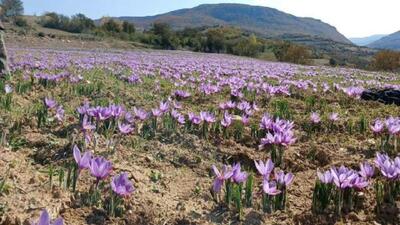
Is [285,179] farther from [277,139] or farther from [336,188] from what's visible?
[277,139]

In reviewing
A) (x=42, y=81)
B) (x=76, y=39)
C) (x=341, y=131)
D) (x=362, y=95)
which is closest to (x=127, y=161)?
(x=341, y=131)

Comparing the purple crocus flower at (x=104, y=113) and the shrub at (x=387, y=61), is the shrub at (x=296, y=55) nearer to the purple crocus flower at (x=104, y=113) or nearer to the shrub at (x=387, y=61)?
the shrub at (x=387, y=61)

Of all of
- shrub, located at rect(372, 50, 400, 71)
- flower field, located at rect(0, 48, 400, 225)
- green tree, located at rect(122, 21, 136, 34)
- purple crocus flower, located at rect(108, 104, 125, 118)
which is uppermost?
green tree, located at rect(122, 21, 136, 34)

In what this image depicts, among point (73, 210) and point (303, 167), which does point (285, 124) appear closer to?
point (303, 167)

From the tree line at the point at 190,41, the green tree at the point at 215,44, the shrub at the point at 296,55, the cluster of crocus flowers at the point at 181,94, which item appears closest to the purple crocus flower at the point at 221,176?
the cluster of crocus flowers at the point at 181,94

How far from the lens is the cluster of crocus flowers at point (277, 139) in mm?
3498

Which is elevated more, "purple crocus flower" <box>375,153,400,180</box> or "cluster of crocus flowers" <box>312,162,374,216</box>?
"purple crocus flower" <box>375,153,400,180</box>

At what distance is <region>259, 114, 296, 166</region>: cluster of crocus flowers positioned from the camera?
138 inches

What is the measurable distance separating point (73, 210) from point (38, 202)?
0.19 meters

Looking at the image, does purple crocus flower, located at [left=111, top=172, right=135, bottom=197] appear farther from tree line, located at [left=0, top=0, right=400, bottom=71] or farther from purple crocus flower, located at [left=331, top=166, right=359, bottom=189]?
tree line, located at [left=0, top=0, right=400, bottom=71]

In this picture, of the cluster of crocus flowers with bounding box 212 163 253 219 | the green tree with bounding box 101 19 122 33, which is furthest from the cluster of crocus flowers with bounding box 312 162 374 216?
the green tree with bounding box 101 19 122 33

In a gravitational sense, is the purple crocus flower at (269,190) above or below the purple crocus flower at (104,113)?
below

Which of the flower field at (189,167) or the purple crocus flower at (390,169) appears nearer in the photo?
the flower field at (189,167)

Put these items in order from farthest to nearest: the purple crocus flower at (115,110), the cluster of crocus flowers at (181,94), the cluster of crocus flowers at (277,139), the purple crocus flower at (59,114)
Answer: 1. the cluster of crocus flowers at (181,94)
2. the purple crocus flower at (59,114)
3. the purple crocus flower at (115,110)
4. the cluster of crocus flowers at (277,139)
